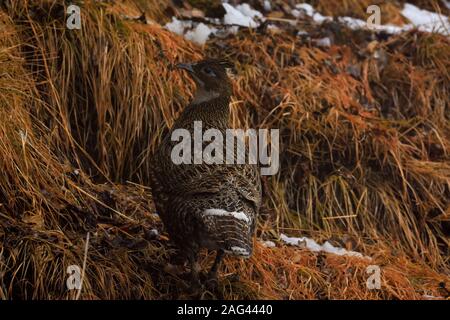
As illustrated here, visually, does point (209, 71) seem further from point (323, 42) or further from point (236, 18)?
point (323, 42)

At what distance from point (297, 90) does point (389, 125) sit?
0.80 meters

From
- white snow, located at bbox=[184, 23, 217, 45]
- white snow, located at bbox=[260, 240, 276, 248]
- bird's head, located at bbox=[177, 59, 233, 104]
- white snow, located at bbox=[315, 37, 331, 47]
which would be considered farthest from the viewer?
white snow, located at bbox=[315, 37, 331, 47]

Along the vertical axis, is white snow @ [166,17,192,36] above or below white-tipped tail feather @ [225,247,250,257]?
above

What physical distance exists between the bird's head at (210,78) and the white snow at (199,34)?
1520mm

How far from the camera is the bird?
13.7ft

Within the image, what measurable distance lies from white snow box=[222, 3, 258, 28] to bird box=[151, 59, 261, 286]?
1.87 meters

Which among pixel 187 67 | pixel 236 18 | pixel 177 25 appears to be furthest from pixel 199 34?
pixel 187 67

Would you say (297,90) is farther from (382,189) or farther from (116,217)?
(116,217)

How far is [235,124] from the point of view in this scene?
6090 mm

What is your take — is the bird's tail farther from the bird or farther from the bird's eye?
the bird's eye

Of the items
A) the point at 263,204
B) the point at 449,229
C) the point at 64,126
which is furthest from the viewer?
the point at 449,229

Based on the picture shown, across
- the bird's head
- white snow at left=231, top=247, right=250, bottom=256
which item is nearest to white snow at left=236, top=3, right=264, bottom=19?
the bird's head

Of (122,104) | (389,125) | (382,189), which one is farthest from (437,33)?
(122,104)

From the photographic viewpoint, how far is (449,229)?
20.8 feet
